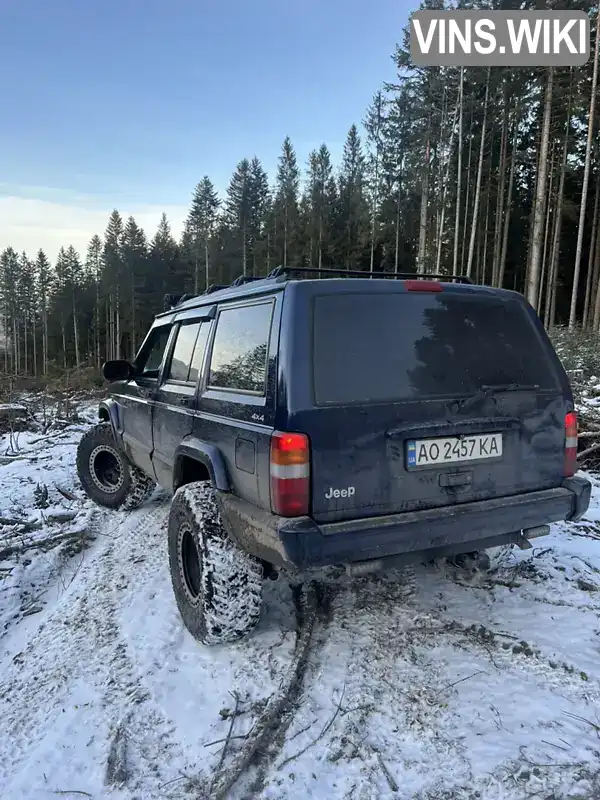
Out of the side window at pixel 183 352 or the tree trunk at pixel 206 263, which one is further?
the tree trunk at pixel 206 263

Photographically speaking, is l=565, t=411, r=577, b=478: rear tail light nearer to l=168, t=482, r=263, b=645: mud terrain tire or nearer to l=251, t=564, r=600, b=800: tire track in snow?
l=251, t=564, r=600, b=800: tire track in snow

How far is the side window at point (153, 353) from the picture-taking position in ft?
14.5

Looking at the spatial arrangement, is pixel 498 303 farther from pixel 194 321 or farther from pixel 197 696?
pixel 197 696

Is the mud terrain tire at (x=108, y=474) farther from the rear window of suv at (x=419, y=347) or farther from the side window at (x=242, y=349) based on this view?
the rear window of suv at (x=419, y=347)

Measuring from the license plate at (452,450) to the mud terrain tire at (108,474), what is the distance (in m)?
3.38

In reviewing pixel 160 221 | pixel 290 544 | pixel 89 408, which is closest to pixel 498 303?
pixel 290 544

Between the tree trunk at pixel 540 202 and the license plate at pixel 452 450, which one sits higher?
the tree trunk at pixel 540 202

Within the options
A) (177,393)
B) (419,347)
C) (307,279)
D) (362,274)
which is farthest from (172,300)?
(419,347)

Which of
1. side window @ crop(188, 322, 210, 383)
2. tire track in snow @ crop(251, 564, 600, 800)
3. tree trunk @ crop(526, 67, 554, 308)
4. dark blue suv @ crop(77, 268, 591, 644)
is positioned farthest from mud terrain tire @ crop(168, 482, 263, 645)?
tree trunk @ crop(526, 67, 554, 308)

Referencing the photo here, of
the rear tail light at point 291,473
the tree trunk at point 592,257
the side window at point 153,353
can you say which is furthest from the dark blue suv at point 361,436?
the tree trunk at point 592,257

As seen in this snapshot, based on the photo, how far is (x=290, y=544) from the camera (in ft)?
7.42

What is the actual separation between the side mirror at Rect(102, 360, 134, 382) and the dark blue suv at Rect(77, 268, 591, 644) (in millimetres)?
1819

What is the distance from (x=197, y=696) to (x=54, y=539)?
8.70 feet

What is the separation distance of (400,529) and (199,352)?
1848mm
